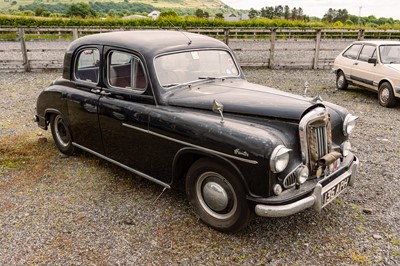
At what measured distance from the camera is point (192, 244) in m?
3.40

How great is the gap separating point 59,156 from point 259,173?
3.85 meters

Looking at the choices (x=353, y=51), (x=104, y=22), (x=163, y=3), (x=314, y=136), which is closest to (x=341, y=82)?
(x=353, y=51)

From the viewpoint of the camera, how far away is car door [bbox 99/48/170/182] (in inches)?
158

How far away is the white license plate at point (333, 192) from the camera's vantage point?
334 centimetres

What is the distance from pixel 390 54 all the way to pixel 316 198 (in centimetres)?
776

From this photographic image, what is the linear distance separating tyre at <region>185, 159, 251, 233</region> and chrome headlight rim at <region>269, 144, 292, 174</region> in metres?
0.40

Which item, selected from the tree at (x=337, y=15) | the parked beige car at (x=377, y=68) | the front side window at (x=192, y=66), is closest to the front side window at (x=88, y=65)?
the front side window at (x=192, y=66)

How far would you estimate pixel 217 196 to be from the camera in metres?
3.48

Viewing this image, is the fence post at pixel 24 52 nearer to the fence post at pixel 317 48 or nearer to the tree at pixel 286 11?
the fence post at pixel 317 48

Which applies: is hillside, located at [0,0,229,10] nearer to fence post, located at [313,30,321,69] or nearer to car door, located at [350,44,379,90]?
fence post, located at [313,30,321,69]

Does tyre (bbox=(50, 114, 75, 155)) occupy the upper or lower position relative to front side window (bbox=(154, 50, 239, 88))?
lower

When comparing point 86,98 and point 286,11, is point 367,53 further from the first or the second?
point 286,11

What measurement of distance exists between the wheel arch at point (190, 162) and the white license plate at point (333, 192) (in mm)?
798

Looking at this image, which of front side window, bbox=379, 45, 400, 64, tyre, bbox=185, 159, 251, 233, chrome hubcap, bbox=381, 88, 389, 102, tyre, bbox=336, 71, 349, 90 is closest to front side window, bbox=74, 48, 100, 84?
tyre, bbox=185, 159, 251, 233
